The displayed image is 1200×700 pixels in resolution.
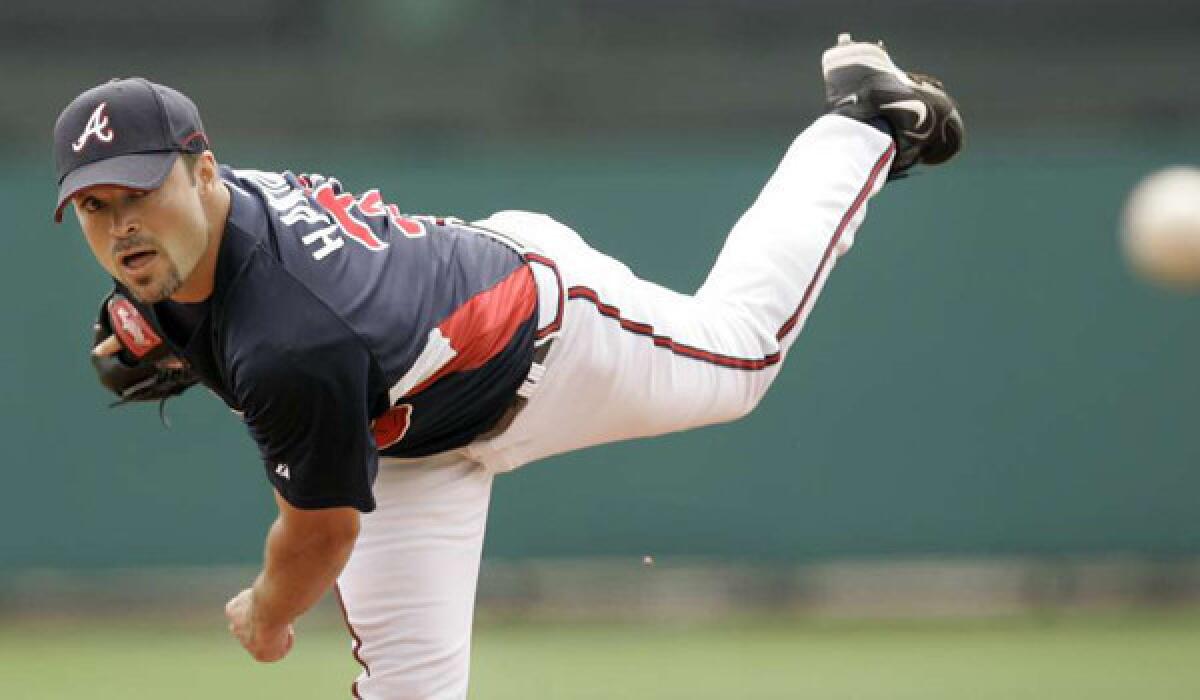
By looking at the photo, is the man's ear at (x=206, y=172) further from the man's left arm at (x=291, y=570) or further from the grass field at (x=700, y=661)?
the grass field at (x=700, y=661)

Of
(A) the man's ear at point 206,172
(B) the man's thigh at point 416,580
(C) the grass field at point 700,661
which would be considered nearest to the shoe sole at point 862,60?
(B) the man's thigh at point 416,580

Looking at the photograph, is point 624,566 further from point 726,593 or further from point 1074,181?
point 1074,181

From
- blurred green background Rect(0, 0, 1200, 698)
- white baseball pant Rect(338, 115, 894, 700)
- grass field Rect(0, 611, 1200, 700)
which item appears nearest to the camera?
white baseball pant Rect(338, 115, 894, 700)

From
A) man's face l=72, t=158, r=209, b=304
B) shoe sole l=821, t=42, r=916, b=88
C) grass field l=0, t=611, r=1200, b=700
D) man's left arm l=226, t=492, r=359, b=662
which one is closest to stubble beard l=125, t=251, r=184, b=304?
man's face l=72, t=158, r=209, b=304

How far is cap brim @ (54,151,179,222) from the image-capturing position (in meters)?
3.47

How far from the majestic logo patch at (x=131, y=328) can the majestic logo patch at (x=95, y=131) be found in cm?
84

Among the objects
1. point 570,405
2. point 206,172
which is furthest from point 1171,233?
point 206,172

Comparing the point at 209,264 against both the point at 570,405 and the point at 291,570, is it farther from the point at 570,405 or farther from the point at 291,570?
the point at 570,405

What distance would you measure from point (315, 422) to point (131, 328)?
0.90m

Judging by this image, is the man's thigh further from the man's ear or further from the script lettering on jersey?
the man's ear

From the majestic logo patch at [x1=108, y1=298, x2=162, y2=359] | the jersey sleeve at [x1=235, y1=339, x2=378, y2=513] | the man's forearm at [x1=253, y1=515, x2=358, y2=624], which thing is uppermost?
the jersey sleeve at [x1=235, y1=339, x2=378, y2=513]

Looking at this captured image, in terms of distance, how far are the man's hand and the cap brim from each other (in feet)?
3.45

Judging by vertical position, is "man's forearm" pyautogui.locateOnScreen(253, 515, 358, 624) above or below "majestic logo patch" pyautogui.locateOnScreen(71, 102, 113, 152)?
below

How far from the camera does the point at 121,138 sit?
353cm
